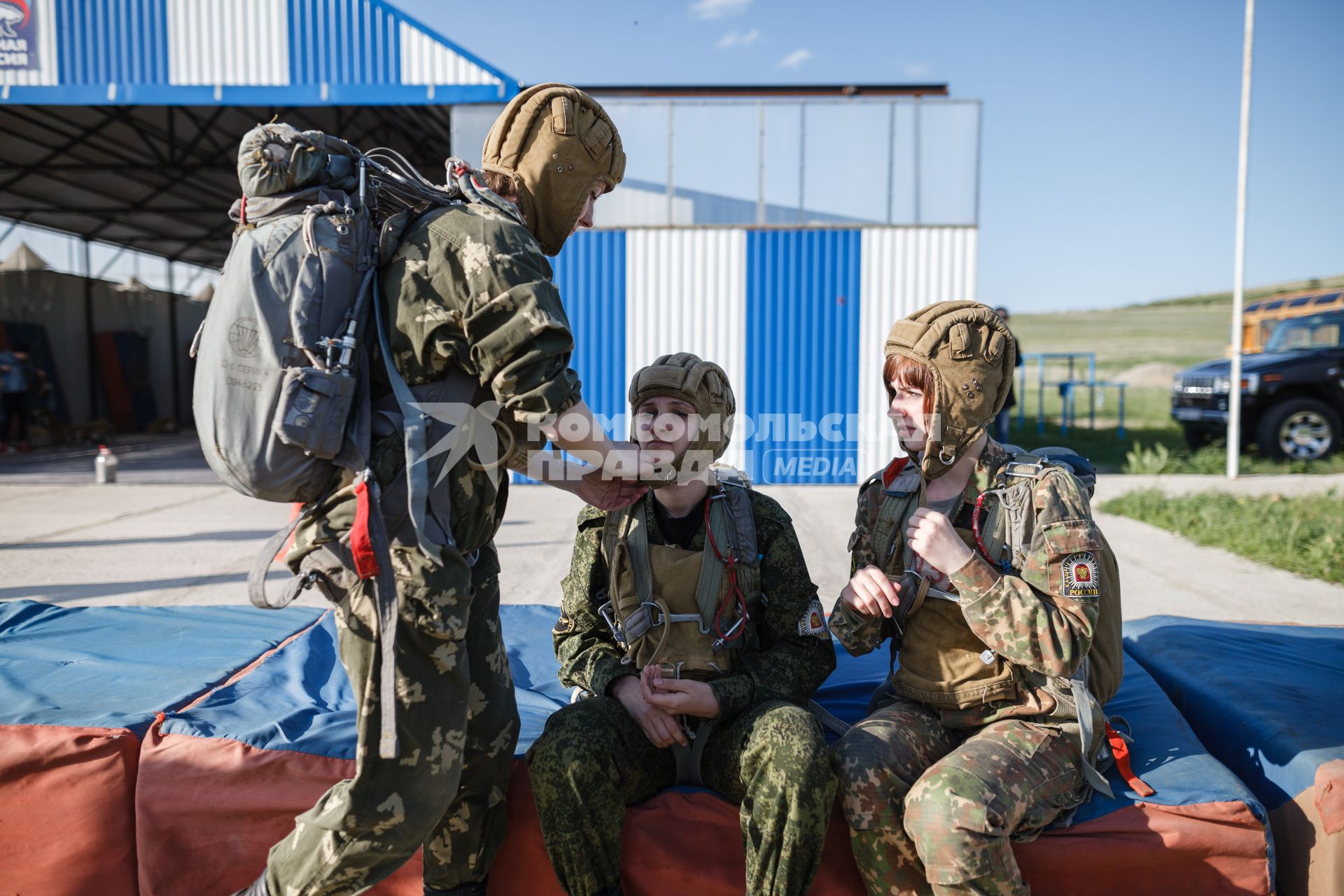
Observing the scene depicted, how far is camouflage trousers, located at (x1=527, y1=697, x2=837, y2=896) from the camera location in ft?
6.11

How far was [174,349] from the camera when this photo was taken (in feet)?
75.1

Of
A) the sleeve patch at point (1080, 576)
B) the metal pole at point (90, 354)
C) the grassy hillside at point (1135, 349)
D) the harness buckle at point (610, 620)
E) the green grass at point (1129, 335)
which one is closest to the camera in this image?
the sleeve patch at point (1080, 576)

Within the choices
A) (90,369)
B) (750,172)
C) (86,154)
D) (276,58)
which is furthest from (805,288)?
(90,369)

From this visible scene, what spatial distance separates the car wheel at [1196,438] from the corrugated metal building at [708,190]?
7015mm

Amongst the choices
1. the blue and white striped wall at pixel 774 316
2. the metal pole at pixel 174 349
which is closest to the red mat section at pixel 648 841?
the blue and white striped wall at pixel 774 316

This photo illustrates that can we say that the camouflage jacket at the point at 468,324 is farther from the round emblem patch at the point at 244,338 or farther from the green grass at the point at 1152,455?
the green grass at the point at 1152,455

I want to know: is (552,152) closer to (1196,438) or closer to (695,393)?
(695,393)

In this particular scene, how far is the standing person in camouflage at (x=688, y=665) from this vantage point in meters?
1.91

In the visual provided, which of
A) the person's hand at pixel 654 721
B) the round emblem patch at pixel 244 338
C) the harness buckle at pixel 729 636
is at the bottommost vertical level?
the person's hand at pixel 654 721

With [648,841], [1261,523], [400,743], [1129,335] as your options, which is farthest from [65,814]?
[1129,335]

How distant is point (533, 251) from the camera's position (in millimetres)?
1722

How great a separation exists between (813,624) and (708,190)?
942 cm

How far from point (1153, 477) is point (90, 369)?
22.7 meters

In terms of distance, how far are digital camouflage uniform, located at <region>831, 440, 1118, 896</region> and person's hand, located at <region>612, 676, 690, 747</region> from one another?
0.44 meters
